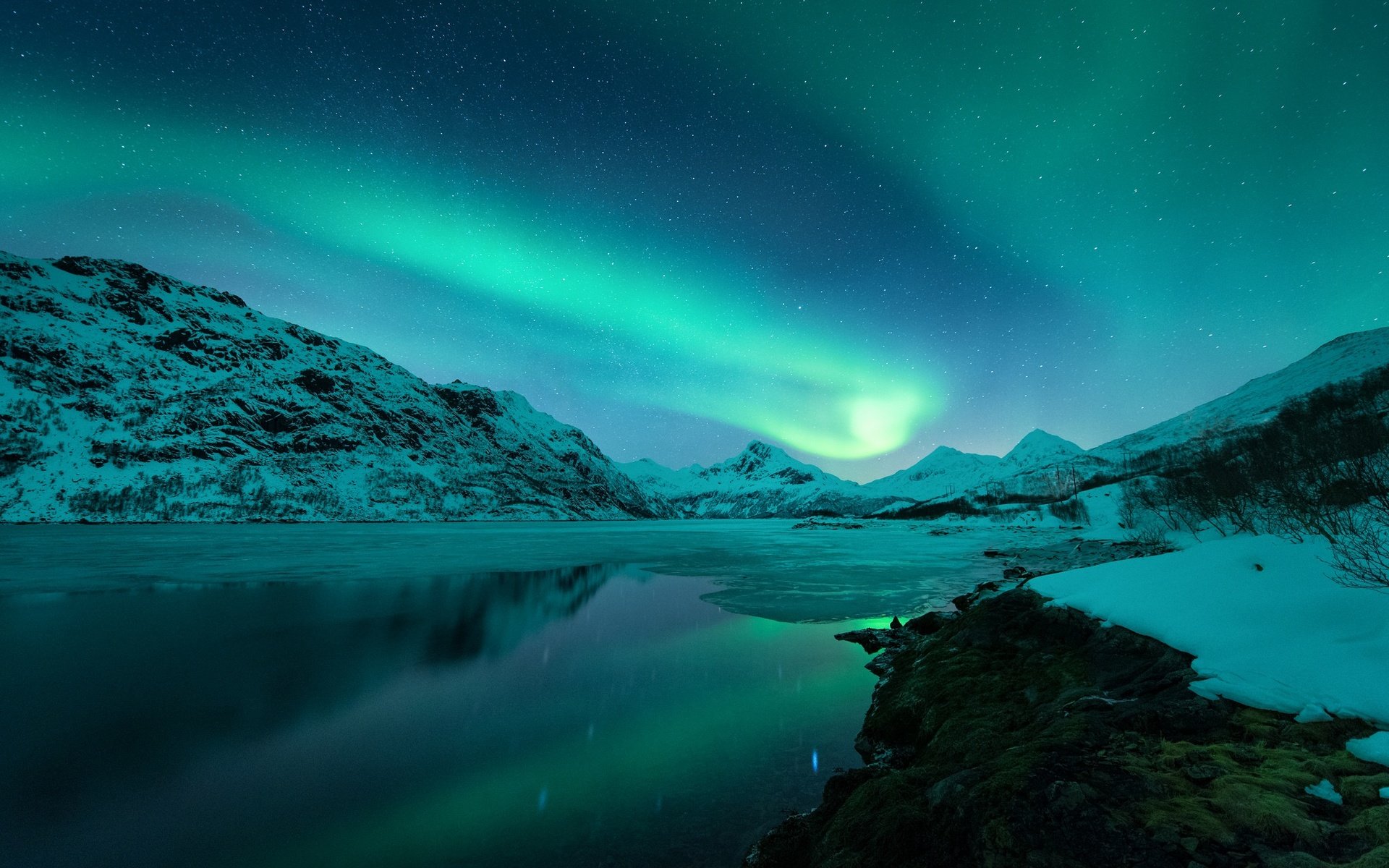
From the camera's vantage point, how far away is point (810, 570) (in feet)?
139

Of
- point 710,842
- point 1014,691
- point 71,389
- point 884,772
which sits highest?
point 71,389

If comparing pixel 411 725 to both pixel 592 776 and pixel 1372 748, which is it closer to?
pixel 592 776

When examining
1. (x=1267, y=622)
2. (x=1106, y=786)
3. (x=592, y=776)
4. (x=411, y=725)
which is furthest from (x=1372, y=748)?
(x=411, y=725)

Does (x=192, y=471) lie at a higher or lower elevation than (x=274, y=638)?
higher

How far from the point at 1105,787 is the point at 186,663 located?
22301 mm

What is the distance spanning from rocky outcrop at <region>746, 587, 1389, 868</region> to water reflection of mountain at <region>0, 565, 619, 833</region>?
12.1m

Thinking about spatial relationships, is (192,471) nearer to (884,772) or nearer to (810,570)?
(810,570)

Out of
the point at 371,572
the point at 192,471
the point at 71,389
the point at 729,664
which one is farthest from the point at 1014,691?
the point at 71,389

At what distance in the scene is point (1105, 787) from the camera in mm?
4910

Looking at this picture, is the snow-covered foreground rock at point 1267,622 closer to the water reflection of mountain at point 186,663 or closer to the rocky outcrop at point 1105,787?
the rocky outcrop at point 1105,787

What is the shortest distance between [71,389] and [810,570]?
927ft

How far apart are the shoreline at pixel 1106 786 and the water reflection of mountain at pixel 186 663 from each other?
12.1 m

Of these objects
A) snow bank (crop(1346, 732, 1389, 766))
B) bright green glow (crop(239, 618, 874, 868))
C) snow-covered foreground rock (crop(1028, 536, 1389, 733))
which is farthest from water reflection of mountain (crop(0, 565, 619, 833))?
snow-covered foreground rock (crop(1028, 536, 1389, 733))

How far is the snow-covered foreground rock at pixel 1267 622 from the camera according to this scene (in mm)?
6219
